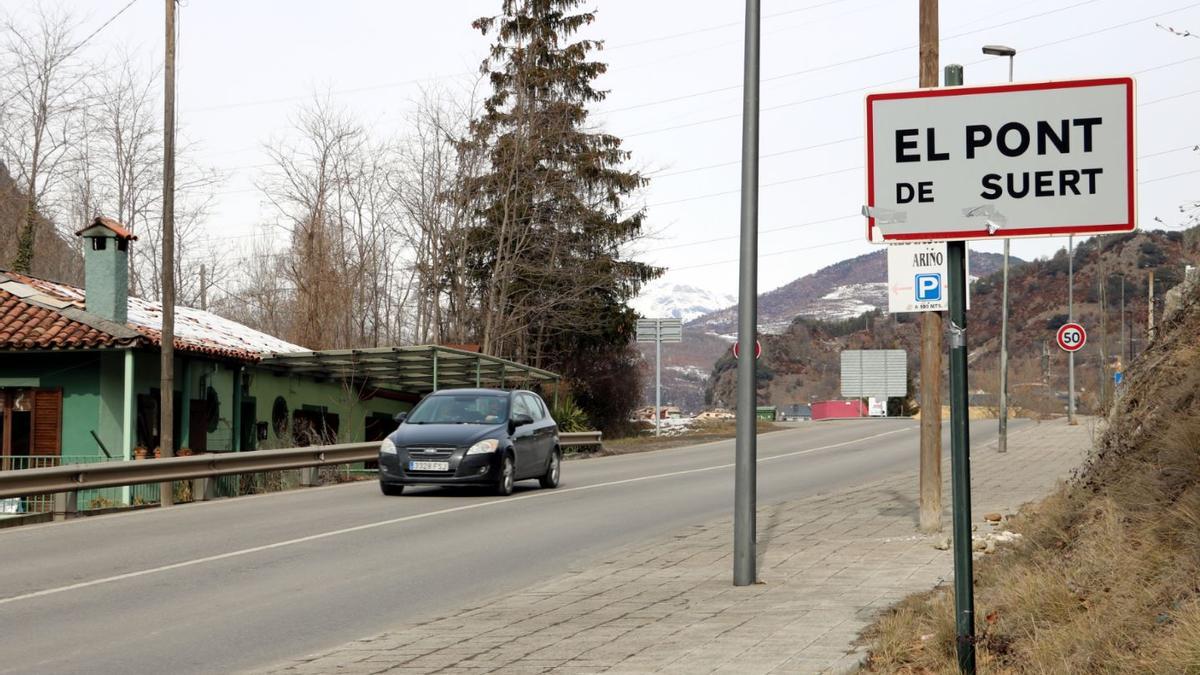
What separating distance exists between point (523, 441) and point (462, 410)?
3.56 ft

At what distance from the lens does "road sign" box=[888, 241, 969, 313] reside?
12875 millimetres

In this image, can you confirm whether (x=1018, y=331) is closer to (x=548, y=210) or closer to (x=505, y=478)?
(x=548, y=210)

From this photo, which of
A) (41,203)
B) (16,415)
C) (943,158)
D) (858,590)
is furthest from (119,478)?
(41,203)

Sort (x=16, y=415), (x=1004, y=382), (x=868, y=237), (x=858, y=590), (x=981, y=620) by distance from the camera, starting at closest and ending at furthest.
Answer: (x=868, y=237) < (x=981, y=620) < (x=858, y=590) < (x=16, y=415) < (x=1004, y=382)

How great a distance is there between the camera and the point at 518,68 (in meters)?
52.5

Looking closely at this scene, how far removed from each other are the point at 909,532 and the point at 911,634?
6.60 m

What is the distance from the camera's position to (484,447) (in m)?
20.0

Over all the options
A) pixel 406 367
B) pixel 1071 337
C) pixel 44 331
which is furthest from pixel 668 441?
pixel 44 331

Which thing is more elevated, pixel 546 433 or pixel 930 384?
pixel 930 384

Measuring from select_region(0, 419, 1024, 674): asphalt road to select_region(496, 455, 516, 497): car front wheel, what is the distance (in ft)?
0.98

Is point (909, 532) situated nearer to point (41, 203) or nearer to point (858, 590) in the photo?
point (858, 590)

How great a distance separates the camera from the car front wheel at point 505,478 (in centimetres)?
2028

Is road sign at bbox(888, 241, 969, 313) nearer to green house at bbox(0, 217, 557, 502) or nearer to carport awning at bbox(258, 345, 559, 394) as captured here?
carport awning at bbox(258, 345, 559, 394)

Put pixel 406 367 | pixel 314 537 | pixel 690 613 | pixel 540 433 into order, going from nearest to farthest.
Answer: pixel 690 613
pixel 314 537
pixel 540 433
pixel 406 367
